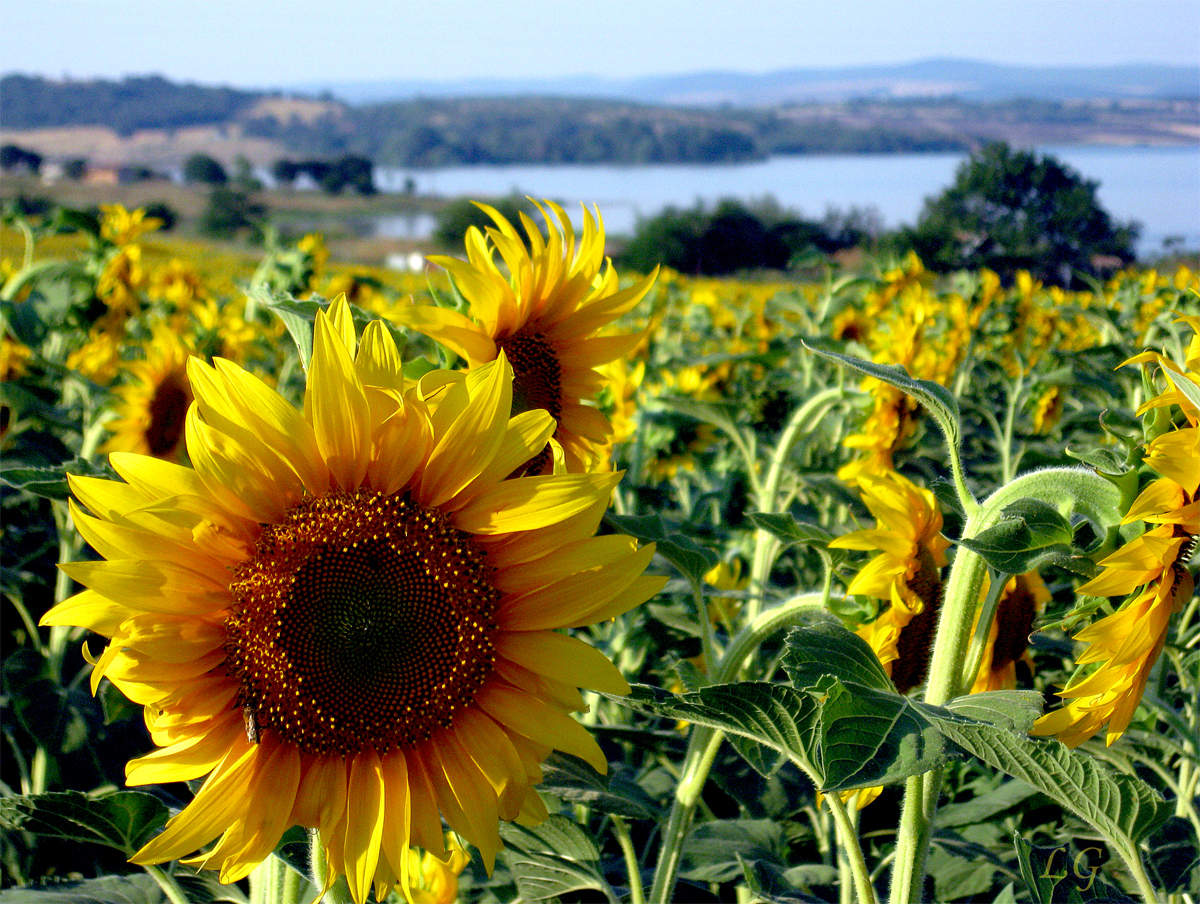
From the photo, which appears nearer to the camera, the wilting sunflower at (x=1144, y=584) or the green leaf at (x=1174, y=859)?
the wilting sunflower at (x=1144, y=584)

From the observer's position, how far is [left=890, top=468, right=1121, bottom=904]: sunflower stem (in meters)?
1.17

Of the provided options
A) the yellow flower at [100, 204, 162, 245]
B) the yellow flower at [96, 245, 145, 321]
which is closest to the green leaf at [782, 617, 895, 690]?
the yellow flower at [96, 245, 145, 321]

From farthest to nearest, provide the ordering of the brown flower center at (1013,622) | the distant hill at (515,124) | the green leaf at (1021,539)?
the distant hill at (515,124)
the brown flower center at (1013,622)
the green leaf at (1021,539)

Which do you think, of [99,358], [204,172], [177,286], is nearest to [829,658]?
[99,358]

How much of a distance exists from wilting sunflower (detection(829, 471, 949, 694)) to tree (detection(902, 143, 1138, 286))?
24.7ft

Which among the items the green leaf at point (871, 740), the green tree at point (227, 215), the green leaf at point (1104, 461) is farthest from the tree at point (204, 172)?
the green leaf at point (871, 740)

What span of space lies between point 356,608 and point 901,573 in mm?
824

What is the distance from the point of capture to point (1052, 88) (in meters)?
8.98

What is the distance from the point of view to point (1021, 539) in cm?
108

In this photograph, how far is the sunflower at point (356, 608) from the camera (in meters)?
1.05

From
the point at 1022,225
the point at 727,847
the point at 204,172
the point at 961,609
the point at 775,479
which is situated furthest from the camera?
the point at 204,172

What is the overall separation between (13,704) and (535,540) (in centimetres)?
178

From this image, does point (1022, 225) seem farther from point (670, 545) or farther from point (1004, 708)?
point (1004, 708)

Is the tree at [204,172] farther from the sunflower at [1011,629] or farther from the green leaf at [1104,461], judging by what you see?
the green leaf at [1104,461]
